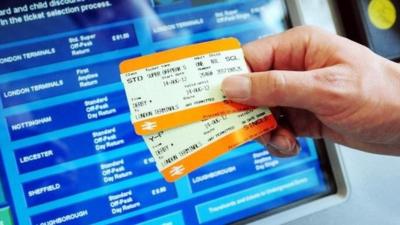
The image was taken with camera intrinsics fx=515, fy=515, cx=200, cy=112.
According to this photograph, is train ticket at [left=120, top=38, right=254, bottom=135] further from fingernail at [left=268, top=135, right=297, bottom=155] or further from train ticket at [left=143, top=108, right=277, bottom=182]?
fingernail at [left=268, top=135, right=297, bottom=155]

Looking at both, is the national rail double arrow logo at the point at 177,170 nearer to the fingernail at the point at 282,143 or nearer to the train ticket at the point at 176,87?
the train ticket at the point at 176,87

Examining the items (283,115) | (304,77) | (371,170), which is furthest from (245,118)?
(371,170)

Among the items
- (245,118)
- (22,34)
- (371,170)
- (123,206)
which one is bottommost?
(371,170)

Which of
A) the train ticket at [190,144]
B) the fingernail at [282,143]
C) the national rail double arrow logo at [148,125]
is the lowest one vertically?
the fingernail at [282,143]

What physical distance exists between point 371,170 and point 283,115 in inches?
11.1

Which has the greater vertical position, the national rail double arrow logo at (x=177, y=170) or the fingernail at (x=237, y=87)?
the fingernail at (x=237, y=87)

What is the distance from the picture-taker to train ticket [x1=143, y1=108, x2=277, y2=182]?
0.70 m

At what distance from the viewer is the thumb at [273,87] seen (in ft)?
2.33

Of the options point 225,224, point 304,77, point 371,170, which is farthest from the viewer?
point 371,170

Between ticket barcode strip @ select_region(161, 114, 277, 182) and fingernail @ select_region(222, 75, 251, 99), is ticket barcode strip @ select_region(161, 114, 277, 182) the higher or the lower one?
the lower one

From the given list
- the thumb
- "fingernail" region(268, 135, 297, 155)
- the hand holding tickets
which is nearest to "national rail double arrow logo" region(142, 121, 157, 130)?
the hand holding tickets

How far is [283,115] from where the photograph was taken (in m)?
0.93

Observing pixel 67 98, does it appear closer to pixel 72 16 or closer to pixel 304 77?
pixel 72 16

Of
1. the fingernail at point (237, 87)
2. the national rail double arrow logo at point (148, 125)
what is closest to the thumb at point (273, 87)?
the fingernail at point (237, 87)
